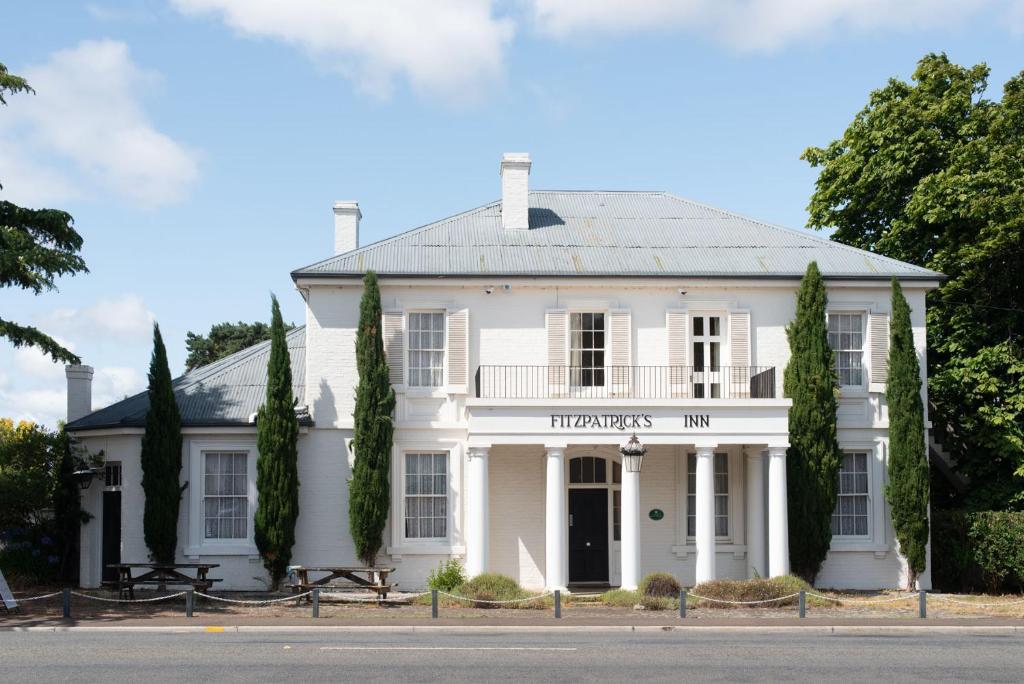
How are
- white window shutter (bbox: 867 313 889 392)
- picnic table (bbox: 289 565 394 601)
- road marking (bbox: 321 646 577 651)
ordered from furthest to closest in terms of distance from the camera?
white window shutter (bbox: 867 313 889 392), picnic table (bbox: 289 565 394 601), road marking (bbox: 321 646 577 651)

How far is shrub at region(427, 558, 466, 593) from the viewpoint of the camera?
23.2 m

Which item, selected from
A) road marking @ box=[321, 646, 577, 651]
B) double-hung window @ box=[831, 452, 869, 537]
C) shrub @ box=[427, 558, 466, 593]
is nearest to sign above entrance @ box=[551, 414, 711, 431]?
shrub @ box=[427, 558, 466, 593]

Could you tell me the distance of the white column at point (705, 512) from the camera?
75.5ft

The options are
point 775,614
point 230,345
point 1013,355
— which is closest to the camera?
point 775,614

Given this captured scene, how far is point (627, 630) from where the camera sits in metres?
18.6

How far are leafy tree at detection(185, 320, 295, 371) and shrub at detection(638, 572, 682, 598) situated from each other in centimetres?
3973

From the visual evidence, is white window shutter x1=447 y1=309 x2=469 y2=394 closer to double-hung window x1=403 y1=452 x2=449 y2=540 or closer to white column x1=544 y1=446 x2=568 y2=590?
double-hung window x1=403 y1=452 x2=449 y2=540

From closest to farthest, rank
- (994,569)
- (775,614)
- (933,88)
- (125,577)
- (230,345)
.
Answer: (775,614), (125,577), (994,569), (933,88), (230,345)

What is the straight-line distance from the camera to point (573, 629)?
18.5 metres

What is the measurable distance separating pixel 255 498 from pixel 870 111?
65.8 feet

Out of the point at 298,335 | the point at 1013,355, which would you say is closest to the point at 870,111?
the point at 1013,355

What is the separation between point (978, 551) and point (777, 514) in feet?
16.3

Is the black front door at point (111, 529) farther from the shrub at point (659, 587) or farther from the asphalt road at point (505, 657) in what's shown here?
the shrub at point (659, 587)

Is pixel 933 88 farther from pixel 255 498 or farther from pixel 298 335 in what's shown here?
pixel 255 498
